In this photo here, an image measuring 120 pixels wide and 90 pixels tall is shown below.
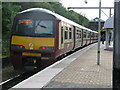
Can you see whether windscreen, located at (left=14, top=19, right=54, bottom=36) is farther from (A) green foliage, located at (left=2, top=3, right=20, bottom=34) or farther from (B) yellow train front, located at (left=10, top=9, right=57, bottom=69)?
(A) green foliage, located at (left=2, top=3, right=20, bottom=34)

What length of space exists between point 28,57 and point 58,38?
1644 mm

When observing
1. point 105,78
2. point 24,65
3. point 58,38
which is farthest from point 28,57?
point 105,78

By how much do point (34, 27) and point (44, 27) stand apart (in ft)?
1.62

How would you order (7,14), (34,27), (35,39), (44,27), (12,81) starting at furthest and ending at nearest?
(7,14), (34,27), (44,27), (35,39), (12,81)

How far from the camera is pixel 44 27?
10.7 m

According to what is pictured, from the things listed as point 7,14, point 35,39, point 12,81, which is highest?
point 7,14

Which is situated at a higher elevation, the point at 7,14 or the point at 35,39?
the point at 7,14

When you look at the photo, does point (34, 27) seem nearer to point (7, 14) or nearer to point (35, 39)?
point (35, 39)

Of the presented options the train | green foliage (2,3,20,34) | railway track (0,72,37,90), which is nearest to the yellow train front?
the train

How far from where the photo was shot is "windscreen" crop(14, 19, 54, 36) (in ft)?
34.7

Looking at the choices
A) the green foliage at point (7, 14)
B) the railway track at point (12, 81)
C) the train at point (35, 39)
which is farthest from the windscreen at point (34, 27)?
the green foliage at point (7, 14)

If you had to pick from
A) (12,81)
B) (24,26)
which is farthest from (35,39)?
(12,81)

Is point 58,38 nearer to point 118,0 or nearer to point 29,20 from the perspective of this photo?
point 29,20

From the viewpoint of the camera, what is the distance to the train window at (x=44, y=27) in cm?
1057
